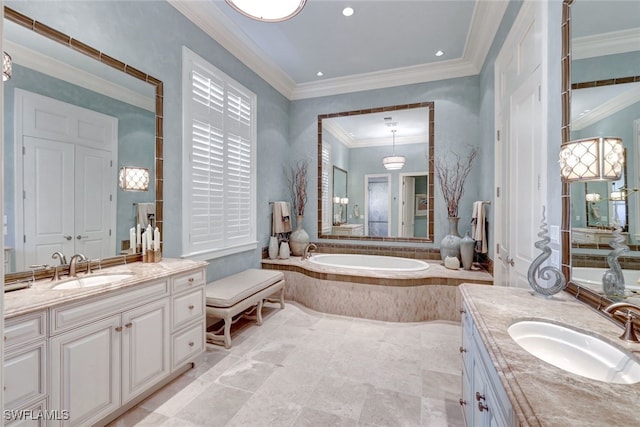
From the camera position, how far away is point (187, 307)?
7.32ft

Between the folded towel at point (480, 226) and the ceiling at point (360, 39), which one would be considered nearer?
the ceiling at point (360, 39)

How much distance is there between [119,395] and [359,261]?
3.19m

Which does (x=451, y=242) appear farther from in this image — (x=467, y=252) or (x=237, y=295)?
(x=237, y=295)

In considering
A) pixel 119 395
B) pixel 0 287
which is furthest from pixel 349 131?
pixel 0 287

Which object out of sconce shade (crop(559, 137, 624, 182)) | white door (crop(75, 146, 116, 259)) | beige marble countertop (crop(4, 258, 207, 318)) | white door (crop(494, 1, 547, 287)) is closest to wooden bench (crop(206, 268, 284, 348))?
beige marble countertop (crop(4, 258, 207, 318))

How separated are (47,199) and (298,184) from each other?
10.3 ft

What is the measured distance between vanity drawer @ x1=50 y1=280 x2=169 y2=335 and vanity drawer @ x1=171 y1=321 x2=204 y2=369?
15.8 inches

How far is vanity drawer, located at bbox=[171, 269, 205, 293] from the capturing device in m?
2.13

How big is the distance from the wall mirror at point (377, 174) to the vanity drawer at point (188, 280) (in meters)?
2.45

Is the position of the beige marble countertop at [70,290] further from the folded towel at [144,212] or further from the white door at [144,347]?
the folded towel at [144,212]

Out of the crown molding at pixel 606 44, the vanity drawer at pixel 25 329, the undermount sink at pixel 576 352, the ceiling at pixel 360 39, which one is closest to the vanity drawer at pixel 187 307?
the vanity drawer at pixel 25 329

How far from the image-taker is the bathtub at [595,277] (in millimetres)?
1174

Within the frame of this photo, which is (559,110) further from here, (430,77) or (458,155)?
(430,77)

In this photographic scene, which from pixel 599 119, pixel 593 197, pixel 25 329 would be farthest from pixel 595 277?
pixel 25 329
